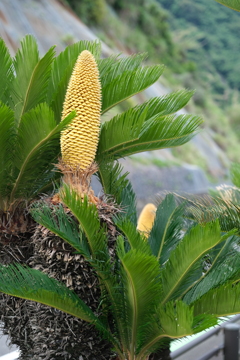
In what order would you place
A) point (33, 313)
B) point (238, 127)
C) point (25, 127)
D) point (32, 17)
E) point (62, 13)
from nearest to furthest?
point (25, 127) < point (33, 313) < point (32, 17) < point (62, 13) < point (238, 127)

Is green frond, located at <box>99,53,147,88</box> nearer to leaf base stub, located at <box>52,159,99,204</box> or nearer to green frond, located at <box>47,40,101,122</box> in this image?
green frond, located at <box>47,40,101,122</box>

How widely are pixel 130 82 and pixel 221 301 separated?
1996 millimetres

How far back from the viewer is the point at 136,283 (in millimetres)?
3176

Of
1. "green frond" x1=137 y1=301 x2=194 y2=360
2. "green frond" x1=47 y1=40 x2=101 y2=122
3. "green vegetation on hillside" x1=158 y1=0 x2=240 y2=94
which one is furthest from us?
"green vegetation on hillside" x1=158 y1=0 x2=240 y2=94

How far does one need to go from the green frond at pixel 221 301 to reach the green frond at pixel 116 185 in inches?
42.4

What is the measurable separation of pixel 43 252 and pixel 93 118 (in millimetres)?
1122

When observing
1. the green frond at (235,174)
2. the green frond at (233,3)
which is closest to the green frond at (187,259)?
the green frond at (235,174)

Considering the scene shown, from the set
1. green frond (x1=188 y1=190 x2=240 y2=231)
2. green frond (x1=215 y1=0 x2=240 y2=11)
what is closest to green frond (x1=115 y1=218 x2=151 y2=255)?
green frond (x1=188 y1=190 x2=240 y2=231)

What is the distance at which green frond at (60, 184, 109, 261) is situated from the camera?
3178 mm

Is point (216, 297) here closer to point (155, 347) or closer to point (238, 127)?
point (155, 347)

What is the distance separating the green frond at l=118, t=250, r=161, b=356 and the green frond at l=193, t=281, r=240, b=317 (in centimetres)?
33

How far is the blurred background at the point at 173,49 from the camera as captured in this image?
21.6 m

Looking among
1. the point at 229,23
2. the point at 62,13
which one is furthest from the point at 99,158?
the point at 229,23

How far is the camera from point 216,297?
340 centimetres
